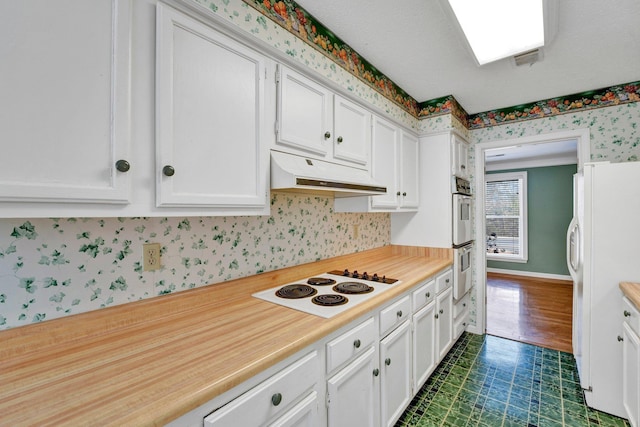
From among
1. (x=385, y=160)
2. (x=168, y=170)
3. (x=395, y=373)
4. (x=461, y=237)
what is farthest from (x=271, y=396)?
(x=461, y=237)

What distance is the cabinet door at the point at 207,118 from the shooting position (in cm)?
95

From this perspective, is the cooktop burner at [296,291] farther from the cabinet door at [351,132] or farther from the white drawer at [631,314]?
the white drawer at [631,314]

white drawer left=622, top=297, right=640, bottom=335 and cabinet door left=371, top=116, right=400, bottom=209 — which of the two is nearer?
white drawer left=622, top=297, right=640, bottom=335

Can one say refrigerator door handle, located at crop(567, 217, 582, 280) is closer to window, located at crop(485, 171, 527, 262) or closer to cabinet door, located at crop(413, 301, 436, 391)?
cabinet door, located at crop(413, 301, 436, 391)

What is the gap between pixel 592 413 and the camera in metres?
1.88

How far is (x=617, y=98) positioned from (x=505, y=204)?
3.46 metres

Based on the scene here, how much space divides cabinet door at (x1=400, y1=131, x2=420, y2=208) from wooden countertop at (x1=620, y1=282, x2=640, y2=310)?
1470 mm

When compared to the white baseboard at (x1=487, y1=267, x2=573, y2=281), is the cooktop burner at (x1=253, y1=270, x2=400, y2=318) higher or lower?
higher

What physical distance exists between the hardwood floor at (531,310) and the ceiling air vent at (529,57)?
2617 millimetres

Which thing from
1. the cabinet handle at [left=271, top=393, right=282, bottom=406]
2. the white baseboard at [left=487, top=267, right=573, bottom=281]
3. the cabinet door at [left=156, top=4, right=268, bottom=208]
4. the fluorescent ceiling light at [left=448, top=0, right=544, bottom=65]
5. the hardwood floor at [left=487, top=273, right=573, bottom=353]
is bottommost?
the hardwood floor at [left=487, top=273, right=573, bottom=353]

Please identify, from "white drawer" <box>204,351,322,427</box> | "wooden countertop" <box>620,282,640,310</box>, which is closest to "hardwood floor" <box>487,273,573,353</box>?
"wooden countertop" <box>620,282,640,310</box>

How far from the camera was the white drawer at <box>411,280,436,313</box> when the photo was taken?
1886mm

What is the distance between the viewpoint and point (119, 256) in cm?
110

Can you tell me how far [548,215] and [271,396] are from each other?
6160 millimetres
